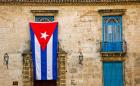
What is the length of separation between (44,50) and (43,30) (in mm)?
1131

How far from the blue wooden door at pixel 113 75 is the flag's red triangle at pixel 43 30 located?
12.1 ft

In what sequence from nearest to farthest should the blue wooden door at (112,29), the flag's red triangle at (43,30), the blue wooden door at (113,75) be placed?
the flag's red triangle at (43,30) < the blue wooden door at (113,75) < the blue wooden door at (112,29)

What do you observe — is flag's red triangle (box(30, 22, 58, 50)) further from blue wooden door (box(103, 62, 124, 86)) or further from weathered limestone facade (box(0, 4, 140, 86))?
blue wooden door (box(103, 62, 124, 86))

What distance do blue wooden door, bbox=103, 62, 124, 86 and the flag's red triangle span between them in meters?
3.70

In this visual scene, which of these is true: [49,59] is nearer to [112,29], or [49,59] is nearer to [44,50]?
[44,50]

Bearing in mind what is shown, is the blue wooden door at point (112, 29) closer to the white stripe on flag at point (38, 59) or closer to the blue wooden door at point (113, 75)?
the blue wooden door at point (113, 75)

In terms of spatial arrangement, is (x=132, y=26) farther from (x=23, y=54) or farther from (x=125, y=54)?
(x=23, y=54)

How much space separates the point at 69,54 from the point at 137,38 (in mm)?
3899

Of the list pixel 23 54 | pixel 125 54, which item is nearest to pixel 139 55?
pixel 125 54

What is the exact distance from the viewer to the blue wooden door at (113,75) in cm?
2219

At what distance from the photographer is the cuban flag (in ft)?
71.9

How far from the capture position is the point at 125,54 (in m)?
22.2

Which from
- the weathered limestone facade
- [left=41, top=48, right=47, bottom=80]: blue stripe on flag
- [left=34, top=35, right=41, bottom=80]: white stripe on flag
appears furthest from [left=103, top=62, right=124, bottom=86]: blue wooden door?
[left=34, top=35, right=41, bottom=80]: white stripe on flag

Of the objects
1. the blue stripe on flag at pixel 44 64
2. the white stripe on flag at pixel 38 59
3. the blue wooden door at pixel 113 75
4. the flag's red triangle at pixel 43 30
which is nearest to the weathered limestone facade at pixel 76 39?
the blue wooden door at pixel 113 75
